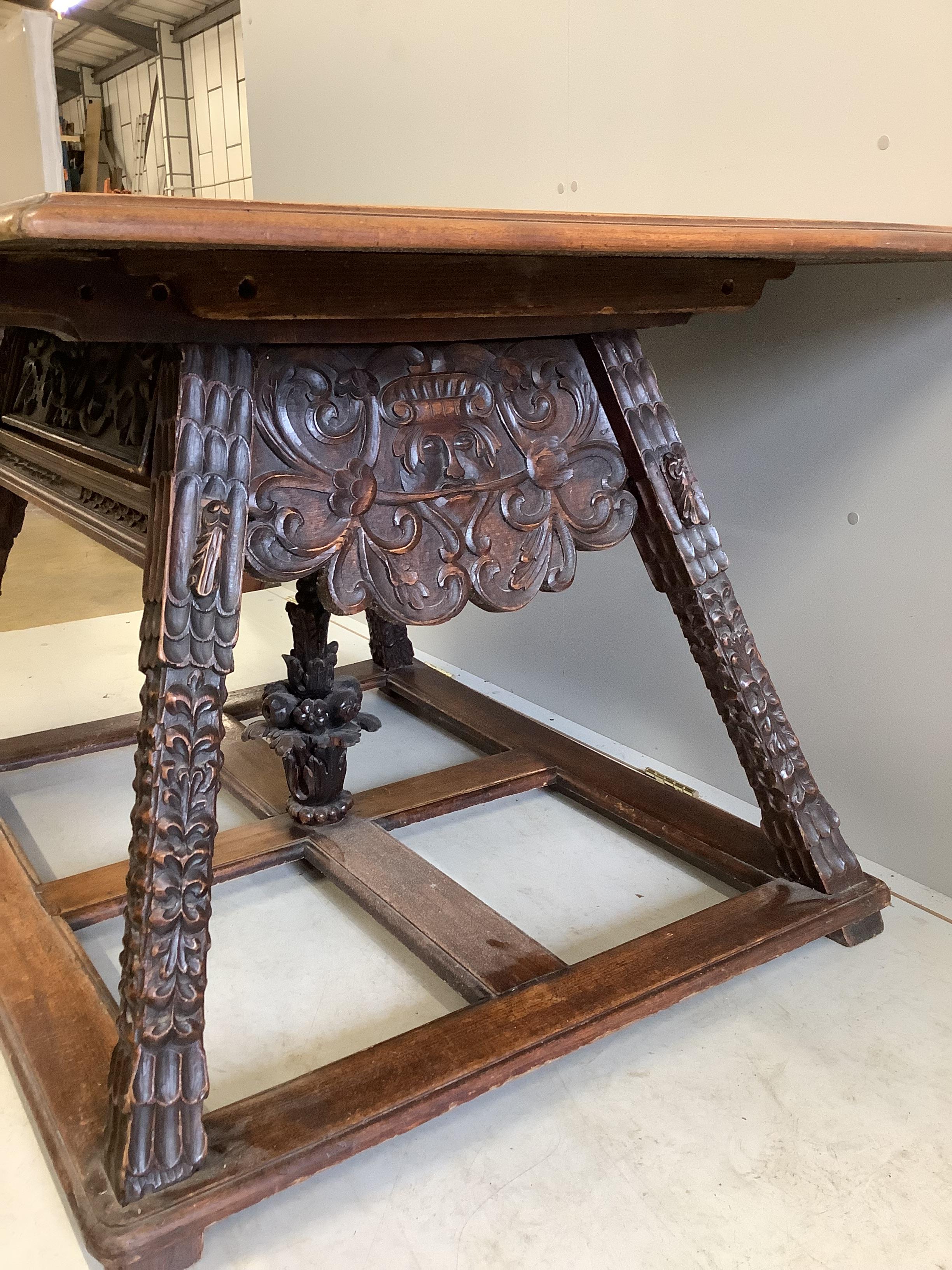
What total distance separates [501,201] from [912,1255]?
5.49 feet

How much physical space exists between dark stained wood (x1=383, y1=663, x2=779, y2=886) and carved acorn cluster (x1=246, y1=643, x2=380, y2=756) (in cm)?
36

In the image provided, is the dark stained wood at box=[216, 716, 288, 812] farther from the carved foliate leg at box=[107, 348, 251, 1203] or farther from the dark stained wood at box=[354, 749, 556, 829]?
the carved foliate leg at box=[107, 348, 251, 1203]

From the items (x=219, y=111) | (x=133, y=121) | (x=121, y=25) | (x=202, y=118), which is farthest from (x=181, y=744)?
(x=133, y=121)

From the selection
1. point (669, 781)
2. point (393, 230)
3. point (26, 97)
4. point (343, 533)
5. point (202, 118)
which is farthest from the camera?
point (202, 118)

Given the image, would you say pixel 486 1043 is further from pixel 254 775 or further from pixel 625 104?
pixel 625 104

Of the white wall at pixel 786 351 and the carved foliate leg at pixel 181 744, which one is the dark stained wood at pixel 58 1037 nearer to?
the carved foliate leg at pixel 181 744

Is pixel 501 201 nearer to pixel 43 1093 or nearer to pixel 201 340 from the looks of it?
pixel 201 340

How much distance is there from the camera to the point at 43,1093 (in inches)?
35.8

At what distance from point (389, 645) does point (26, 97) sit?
4.93 feet

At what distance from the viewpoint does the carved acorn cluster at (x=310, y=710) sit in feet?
4.59

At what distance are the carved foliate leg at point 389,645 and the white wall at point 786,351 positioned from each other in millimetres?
317

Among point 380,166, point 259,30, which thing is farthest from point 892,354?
point 259,30

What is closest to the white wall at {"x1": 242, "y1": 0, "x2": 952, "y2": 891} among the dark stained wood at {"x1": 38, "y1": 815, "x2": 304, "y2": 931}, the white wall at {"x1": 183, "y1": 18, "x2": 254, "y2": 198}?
the dark stained wood at {"x1": 38, "y1": 815, "x2": 304, "y2": 931}

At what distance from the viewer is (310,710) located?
4.65ft
